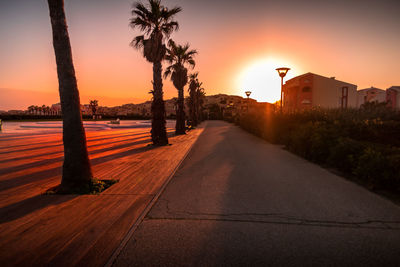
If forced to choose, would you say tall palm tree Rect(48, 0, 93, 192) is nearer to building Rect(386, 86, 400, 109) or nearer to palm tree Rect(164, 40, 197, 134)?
palm tree Rect(164, 40, 197, 134)

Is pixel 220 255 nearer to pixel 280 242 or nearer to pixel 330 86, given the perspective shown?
pixel 280 242

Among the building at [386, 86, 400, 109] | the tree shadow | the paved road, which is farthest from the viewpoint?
the building at [386, 86, 400, 109]

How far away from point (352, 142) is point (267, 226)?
5.07m

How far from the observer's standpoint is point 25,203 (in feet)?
13.1

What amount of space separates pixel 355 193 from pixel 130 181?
550 centimetres

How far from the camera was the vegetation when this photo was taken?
184 inches

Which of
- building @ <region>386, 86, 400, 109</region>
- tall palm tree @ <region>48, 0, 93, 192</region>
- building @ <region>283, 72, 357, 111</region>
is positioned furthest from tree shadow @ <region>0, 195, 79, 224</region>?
building @ <region>386, 86, 400, 109</region>

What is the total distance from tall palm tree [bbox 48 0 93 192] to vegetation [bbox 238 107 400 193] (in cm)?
687

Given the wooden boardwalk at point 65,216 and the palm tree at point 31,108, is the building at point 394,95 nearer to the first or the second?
the wooden boardwalk at point 65,216

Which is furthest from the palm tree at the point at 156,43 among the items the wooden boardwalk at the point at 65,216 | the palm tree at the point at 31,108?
the palm tree at the point at 31,108

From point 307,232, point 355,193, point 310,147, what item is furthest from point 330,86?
point 307,232

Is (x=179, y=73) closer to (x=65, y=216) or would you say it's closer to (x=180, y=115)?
(x=180, y=115)

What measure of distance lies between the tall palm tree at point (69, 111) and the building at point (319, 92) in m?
37.1

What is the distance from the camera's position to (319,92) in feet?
122
